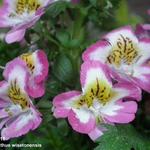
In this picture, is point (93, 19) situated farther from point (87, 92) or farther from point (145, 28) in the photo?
point (87, 92)

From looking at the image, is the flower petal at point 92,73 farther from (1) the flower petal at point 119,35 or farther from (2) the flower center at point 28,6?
(2) the flower center at point 28,6

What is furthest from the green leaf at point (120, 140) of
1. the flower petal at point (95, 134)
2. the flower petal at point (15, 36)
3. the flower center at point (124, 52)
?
the flower petal at point (15, 36)

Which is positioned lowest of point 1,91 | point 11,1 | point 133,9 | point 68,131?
point 133,9

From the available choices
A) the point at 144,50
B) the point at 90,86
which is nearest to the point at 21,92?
the point at 90,86

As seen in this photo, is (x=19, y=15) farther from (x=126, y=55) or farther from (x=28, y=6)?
(x=126, y=55)

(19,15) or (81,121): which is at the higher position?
(19,15)

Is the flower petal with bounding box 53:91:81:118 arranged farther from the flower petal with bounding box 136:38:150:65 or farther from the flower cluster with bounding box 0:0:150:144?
the flower petal with bounding box 136:38:150:65

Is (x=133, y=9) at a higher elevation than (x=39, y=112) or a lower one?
lower

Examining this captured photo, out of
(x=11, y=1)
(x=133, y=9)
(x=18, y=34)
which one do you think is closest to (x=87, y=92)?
(x=18, y=34)
